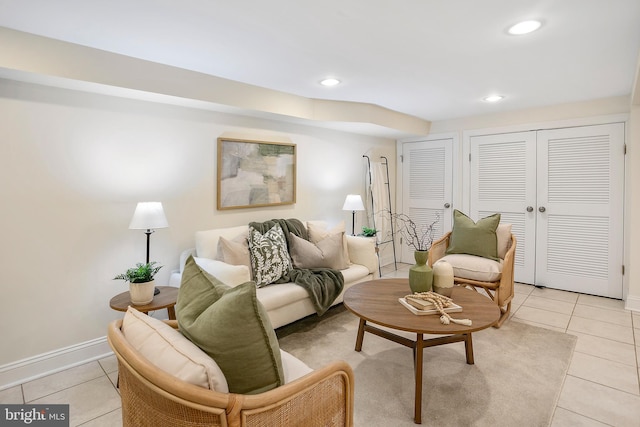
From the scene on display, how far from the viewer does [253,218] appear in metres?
3.54

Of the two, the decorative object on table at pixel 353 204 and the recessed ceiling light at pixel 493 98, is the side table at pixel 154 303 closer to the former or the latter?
the decorative object on table at pixel 353 204

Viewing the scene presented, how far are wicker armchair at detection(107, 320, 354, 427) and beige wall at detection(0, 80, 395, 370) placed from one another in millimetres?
1485

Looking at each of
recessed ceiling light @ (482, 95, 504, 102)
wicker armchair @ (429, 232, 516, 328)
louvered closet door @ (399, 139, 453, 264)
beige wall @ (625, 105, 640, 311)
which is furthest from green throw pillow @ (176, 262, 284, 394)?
louvered closet door @ (399, 139, 453, 264)

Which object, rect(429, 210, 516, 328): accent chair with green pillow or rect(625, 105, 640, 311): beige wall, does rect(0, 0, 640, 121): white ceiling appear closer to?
rect(625, 105, 640, 311): beige wall

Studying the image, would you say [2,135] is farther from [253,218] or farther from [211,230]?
[253,218]

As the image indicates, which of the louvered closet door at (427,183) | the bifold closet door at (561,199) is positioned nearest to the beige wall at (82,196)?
the louvered closet door at (427,183)

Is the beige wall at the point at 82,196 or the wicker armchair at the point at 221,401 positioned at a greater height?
the beige wall at the point at 82,196

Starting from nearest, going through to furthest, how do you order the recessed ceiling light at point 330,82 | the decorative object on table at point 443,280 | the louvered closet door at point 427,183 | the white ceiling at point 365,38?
the white ceiling at point 365,38 < the decorative object on table at point 443,280 < the recessed ceiling light at point 330,82 < the louvered closet door at point 427,183

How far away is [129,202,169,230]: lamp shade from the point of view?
2367 mm

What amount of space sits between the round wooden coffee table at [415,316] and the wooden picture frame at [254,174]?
1.50 m

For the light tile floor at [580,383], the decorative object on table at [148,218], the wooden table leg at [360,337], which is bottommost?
the light tile floor at [580,383]

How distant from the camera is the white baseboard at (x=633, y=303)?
3.36 metres

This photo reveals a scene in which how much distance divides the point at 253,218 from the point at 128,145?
1334 millimetres

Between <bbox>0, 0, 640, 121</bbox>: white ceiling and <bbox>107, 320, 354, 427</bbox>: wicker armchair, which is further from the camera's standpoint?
<bbox>0, 0, 640, 121</bbox>: white ceiling
